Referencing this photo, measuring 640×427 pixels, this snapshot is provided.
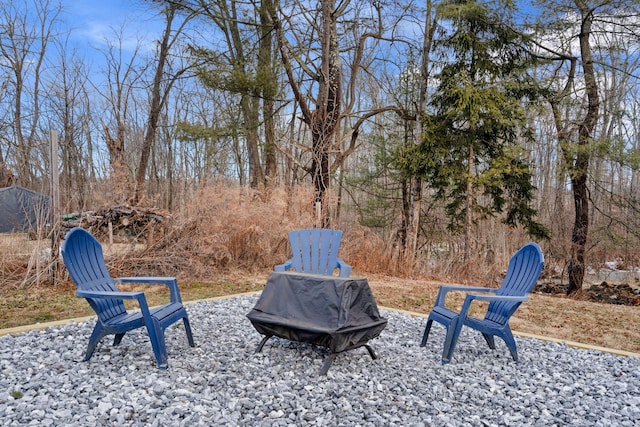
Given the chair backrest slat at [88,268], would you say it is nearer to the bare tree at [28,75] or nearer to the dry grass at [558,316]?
the dry grass at [558,316]

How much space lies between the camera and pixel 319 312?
2863mm

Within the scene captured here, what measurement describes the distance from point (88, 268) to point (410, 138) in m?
8.93

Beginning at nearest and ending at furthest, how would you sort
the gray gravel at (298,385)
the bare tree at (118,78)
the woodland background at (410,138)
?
the gray gravel at (298,385) < the woodland background at (410,138) < the bare tree at (118,78)

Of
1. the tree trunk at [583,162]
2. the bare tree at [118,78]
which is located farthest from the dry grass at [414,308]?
the bare tree at [118,78]

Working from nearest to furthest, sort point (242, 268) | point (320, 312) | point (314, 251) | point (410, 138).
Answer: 1. point (320, 312)
2. point (314, 251)
3. point (242, 268)
4. point (410, 138)

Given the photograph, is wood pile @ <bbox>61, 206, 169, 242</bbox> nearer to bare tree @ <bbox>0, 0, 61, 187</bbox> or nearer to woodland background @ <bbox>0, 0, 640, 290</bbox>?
woodland background @ <bbox>0, 0, 640, 290</bbox>

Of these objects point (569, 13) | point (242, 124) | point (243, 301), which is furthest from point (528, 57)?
point (243, 301)

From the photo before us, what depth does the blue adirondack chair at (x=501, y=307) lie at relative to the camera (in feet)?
9.91

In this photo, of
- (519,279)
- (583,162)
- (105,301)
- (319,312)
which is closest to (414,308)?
(519,279)

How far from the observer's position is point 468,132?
29.6 feet

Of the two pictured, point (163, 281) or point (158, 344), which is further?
point (163, 281)

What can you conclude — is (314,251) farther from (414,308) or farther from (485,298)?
(485,298)

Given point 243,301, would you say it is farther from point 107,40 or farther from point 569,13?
point 107,40

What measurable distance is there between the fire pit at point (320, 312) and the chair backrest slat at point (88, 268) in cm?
96
